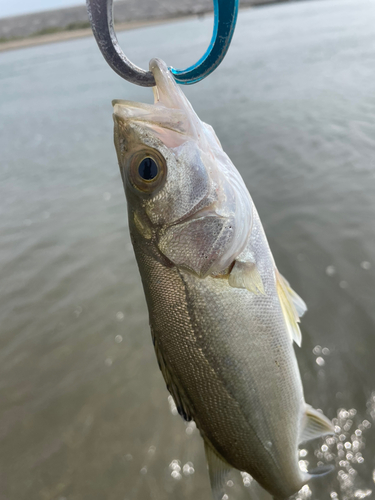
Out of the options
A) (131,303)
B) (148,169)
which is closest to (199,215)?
(148,169)

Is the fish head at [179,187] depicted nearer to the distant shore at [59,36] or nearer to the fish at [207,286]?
the fish at [207,286]

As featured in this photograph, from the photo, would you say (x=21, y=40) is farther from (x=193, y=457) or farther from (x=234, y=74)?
(x=193, y=457)

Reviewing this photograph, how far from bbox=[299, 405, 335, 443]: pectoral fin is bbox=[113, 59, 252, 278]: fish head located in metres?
0.91

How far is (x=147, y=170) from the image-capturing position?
128 cm

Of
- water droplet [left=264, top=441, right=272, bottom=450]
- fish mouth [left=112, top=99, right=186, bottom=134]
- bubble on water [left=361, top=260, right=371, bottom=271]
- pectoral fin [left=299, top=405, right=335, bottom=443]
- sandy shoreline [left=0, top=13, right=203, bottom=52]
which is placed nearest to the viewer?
fish mouth [left=112, top=99, right=186, bottom=134]

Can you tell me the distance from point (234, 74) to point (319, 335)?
1165 centimetres

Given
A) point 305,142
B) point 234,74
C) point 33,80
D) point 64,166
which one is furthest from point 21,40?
point 305,142

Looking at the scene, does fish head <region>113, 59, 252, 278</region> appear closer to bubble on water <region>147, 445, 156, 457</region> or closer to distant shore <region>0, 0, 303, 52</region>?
bubble on water <region>147, 445, 156, 457</region>

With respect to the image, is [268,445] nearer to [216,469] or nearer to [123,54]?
[216,469]

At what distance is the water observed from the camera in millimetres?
2469

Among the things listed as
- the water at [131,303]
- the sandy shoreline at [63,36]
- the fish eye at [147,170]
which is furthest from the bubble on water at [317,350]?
the sandy shoreline at [63,36]

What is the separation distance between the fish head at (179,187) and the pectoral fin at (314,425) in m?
0.91

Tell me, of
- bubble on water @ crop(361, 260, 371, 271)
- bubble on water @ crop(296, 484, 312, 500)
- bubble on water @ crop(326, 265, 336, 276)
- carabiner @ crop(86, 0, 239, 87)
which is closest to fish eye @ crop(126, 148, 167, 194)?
carabiner @ crop(86, 0, 239, 87)

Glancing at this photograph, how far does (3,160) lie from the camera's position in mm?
7902
